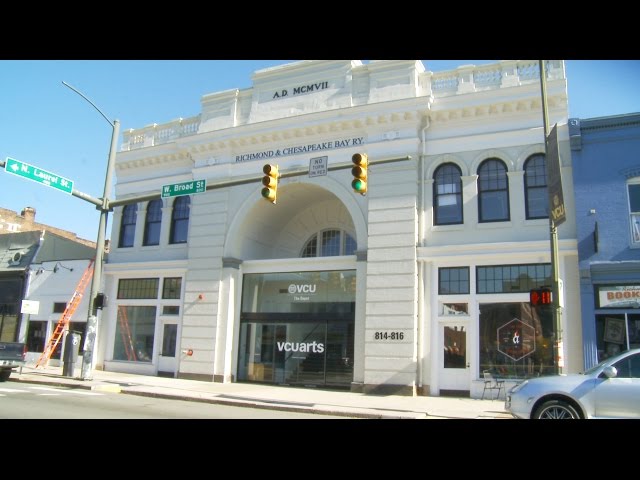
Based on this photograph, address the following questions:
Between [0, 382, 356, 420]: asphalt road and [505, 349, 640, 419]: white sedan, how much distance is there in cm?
500

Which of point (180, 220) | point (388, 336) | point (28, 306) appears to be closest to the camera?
point (388, 336)

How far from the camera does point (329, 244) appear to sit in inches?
966

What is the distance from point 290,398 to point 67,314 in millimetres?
14074

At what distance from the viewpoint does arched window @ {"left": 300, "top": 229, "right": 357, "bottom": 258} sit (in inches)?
940

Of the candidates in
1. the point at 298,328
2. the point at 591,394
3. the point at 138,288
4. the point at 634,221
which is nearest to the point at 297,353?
the point at 298,328

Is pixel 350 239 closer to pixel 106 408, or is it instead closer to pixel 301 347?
pixel 301 347

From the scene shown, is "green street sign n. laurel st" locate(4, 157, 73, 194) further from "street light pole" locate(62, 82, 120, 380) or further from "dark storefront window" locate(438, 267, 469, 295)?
"dark storefront window" locate(438, 267, 469, 295)

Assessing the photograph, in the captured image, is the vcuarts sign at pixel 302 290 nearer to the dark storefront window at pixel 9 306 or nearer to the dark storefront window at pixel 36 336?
the dark storefront window at pixel 36 336

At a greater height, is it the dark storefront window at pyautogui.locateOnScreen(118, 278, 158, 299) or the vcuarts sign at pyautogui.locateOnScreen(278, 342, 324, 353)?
the dark storefront window at pyautogui.locateOnScreen(118, 278, 158, 299)

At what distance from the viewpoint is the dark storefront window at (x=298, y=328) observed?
68.1 ft

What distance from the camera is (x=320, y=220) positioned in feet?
81.1

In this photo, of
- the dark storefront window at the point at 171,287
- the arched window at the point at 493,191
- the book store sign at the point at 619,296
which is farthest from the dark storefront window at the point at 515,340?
the dark storefront window at the point at 171,287

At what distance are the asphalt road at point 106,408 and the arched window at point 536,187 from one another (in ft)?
30.9

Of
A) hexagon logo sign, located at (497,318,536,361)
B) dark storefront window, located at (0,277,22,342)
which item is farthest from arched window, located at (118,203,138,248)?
hexagon logo sign, located at (497,318,536,361)
